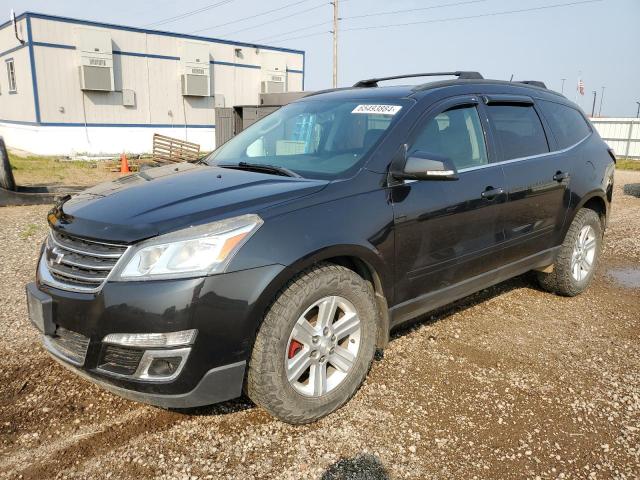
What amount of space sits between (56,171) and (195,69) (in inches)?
379

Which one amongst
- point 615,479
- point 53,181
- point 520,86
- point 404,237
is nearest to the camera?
point 615,479

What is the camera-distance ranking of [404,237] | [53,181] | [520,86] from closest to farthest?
[404,237]
[520,86]
[53,181]

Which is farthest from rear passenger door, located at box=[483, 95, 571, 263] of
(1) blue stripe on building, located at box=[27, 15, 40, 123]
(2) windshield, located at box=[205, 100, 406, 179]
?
(1) blue stripe on building, located at box=[27, 15, 40, 123]

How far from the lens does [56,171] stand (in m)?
15.2

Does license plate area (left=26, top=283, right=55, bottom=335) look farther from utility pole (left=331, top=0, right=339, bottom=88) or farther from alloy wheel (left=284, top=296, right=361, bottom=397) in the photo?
Answer: utility pole (left=331, top=0, right=339, bottom=88)

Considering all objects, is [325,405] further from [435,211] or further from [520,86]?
[520,86]

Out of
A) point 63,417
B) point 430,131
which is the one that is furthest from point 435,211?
point 63,417

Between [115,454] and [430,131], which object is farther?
[430,131]

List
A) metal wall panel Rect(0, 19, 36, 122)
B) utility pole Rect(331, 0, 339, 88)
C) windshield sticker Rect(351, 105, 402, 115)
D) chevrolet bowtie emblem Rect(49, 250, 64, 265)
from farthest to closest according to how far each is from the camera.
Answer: utility pole Rect(331, 0, 339, 88) → metal wall panel Rect(0, 19, 36, 122) → windshield sticker Rect(351, 105, 402, 115) → chevrolet bowtie emblem Rect(49, 250, 64, 265)

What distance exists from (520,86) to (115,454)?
4.00m

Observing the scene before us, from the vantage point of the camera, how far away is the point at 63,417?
9.07ft

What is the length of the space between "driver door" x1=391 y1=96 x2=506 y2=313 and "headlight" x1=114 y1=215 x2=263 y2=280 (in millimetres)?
1116

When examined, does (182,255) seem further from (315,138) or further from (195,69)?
(195,69)

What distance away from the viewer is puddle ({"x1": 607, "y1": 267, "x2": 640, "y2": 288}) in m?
5.38
